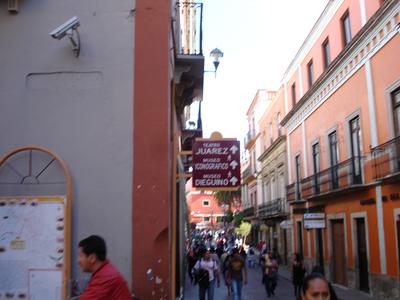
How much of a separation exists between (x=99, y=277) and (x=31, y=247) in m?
3.46

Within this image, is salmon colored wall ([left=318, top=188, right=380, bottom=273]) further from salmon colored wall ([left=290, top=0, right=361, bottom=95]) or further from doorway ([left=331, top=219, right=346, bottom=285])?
salmon colored wall ([left=290, top=0, right=361, bottom=95])

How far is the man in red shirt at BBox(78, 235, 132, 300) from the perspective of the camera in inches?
147

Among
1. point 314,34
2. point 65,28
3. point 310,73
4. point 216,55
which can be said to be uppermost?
point 314,34

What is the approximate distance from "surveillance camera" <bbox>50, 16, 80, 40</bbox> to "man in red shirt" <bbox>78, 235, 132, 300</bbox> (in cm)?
390

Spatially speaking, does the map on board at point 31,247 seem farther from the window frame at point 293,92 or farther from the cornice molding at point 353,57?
the window frame at point 293,92

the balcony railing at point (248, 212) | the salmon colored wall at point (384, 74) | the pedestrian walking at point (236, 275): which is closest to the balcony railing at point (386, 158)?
the salmon colored wall at point (384, 74)

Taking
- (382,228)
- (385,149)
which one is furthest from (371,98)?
(382,228)

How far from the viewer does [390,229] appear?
16.5 metres

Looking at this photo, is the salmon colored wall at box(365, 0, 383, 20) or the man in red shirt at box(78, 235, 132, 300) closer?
the man in red shirt at box(78, 235, 132, 300)

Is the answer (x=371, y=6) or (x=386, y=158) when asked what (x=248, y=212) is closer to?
(x=371, y=6)

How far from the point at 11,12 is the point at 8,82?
110cm

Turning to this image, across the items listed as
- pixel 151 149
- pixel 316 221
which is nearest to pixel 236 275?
pixel 151 149

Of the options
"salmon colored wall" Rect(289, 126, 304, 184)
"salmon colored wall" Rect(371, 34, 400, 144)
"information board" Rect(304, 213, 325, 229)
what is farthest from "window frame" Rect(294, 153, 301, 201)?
"salmon colored wall" Rect(371, 34, 400, 144)

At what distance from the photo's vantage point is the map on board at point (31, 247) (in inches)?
269
